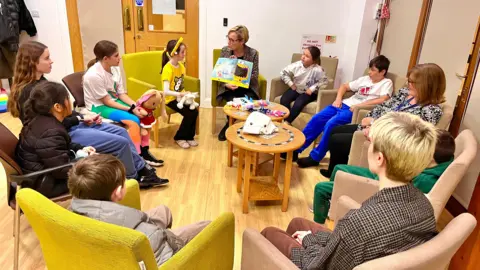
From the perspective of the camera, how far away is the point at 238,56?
3.86 meters

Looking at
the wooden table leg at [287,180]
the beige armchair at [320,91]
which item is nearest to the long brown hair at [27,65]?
the wooden table leg at [287,180]

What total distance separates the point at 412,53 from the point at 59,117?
3.20m

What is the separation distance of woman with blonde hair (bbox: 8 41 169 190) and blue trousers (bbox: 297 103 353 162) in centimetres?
165

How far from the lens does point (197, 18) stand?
4.71 m

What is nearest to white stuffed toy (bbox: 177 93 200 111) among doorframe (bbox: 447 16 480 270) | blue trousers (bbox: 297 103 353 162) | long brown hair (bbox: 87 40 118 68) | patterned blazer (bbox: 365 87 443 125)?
long brown hair (bbox: 87 40 118 68)

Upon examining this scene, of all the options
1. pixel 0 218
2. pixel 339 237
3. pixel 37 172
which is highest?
pixel 339 237

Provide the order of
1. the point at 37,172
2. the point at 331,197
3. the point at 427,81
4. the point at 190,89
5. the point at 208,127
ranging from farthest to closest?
the point at 208,127
the point at 190,89
the point at 427,81
the point at 331,197
the point at 37,172

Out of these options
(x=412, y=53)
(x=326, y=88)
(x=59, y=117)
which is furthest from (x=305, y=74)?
(x=59, y=117)

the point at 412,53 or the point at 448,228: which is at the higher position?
the point at 412,53

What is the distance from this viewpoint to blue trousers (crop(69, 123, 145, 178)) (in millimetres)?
2484

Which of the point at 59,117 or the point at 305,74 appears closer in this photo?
the point at 59,117

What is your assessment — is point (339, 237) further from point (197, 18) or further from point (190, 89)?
point (197, 18)

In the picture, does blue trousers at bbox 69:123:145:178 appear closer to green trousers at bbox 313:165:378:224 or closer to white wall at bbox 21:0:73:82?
green trousers at bbox 313:165:378:224

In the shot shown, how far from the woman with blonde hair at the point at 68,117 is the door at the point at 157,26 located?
2430 mm
